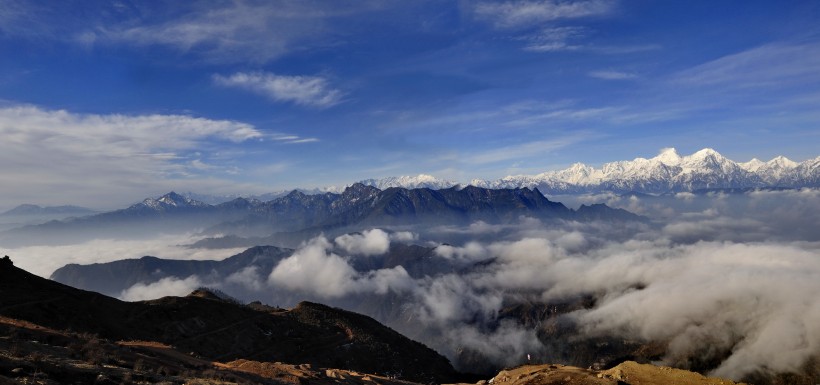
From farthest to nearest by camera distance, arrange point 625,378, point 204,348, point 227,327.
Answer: point 227,327 → point 204,348 → point 625,378

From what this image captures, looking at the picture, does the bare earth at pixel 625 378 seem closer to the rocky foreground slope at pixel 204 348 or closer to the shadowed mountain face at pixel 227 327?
the rocky foreground slope at pixel 204 348

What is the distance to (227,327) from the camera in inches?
A: 4505

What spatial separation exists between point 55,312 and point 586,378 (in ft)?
325

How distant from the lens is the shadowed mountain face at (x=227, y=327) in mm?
89125

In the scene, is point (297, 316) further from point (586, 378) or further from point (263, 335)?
point (586, 378)

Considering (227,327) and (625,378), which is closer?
(625,378)

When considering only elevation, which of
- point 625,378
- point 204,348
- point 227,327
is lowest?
point 625,378

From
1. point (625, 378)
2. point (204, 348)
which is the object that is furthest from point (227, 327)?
point (625, 378)

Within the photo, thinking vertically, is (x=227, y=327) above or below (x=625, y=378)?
above

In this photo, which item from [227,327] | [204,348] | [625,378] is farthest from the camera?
[227,327]

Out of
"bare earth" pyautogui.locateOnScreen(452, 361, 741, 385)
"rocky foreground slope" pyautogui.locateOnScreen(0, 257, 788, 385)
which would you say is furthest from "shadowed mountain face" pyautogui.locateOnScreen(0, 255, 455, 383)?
"bare earth" pyautogui.locateOnScreen(452, 361, 741, 385)

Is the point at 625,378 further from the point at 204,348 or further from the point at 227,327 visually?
the point at 227,327

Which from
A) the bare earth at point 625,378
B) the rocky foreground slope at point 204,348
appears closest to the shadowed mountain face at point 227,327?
the rocky foreground slope at point 204,348

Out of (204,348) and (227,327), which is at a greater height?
(227,327)
